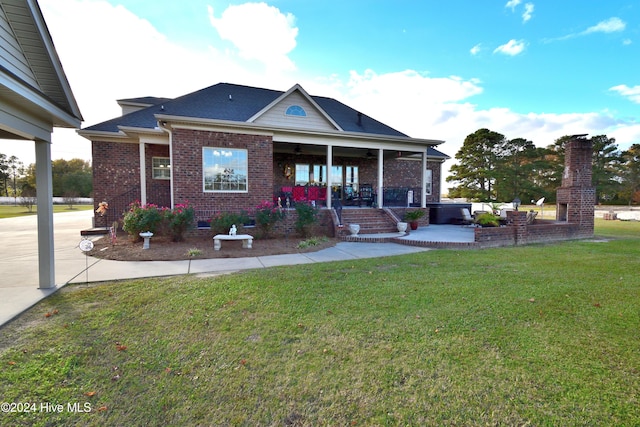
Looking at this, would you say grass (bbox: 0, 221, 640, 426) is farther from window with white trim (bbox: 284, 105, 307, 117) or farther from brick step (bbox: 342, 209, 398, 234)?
window with white trim (bbox: 284, 105, 307, 117)

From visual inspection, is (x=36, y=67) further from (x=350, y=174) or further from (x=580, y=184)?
(x=580, y=184)

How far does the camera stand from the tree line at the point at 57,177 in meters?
44.8

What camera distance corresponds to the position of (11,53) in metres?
3.76

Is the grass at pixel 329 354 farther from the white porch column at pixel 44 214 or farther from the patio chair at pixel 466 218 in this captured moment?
the patio chair at pixel 466 218

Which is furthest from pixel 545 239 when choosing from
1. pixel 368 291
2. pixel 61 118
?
pixel 61 118

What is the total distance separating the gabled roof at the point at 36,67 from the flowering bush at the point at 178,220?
4.18 meters

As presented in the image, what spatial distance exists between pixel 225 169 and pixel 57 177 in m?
54.2

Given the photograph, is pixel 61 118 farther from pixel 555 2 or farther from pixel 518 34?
pixel 518 34

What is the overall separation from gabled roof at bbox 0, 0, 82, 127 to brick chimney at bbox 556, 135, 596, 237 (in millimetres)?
15042

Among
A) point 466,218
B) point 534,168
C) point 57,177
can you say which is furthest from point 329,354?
point 57,177

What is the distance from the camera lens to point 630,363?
2572mm

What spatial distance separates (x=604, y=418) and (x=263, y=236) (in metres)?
8.95

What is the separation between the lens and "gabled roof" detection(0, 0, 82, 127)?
3617mm

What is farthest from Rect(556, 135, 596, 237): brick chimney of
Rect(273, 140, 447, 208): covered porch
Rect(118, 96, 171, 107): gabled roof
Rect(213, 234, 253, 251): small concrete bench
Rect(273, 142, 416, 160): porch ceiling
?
Rect(118, 96, 171, 107): gabled roof
